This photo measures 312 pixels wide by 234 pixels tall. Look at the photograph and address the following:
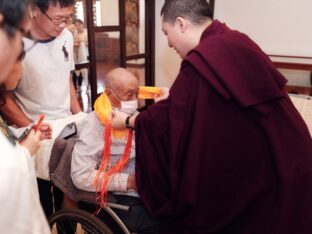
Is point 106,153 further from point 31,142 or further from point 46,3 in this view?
point 46,3

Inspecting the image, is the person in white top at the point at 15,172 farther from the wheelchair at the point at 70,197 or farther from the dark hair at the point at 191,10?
the dark hair at the point at 191,10

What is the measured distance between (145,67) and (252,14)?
1.33 metres

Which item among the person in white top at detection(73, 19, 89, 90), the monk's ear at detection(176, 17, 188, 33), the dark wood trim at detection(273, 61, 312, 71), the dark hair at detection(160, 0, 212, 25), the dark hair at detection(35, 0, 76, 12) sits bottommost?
the dark wood trim at detection(273, 61, 312, 71)

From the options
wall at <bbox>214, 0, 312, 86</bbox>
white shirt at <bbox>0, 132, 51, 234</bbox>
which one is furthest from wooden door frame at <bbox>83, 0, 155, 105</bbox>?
white shirt at <bbox>0, 132, 51, 234</bbox>

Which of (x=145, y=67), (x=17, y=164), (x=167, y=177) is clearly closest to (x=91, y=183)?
(x=167, y=177)

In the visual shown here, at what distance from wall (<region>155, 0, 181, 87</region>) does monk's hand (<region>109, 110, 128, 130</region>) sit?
2.40 m

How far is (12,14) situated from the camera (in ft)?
1.85

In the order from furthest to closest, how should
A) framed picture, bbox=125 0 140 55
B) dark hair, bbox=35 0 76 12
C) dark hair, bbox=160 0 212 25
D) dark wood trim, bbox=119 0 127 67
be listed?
framed picture, bbox=125 0 140 55, dark wood trim, bbox=119 0 127 67, dark hair, bbox=35 0 76 12, dark hair, bbox=160 0 212 25

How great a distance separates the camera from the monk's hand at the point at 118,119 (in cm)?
124

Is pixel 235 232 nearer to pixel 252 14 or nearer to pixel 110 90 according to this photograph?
pixel 110 90

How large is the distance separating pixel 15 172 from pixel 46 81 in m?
0.91

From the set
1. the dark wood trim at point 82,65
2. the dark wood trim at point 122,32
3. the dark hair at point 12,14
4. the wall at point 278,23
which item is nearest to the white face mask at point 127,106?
the dark hair at point 12,14

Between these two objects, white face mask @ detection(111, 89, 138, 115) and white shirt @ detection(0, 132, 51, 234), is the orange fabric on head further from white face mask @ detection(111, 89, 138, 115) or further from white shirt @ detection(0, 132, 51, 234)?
white shirt @ detection(0, 132, 51, 234)

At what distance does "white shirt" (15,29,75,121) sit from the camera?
1475 mm
